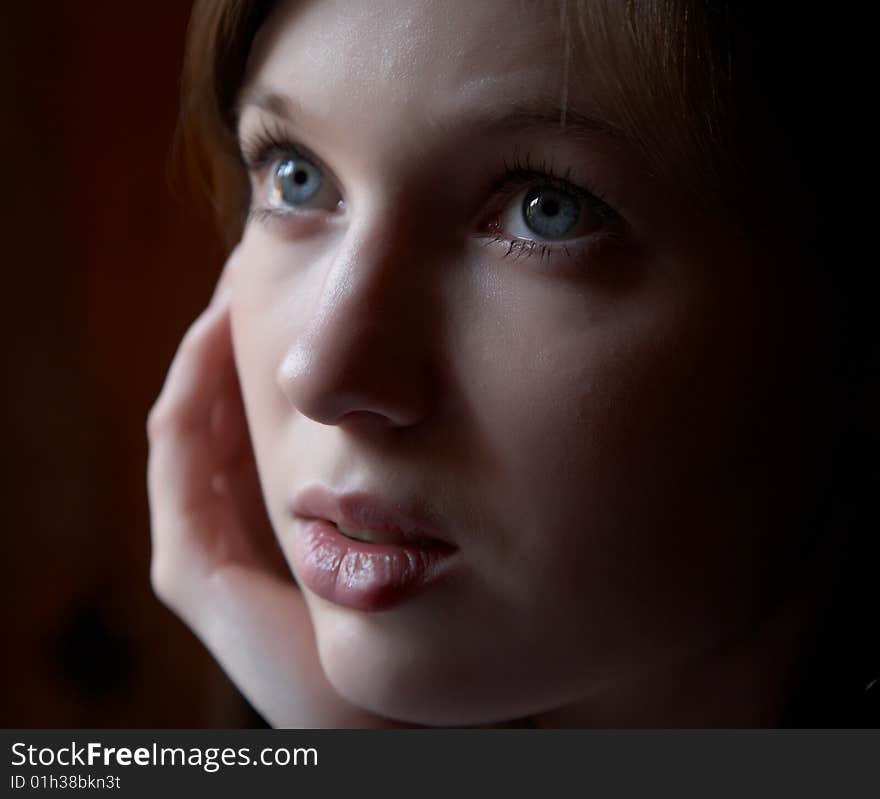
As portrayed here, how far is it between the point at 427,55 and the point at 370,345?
0.15 meters

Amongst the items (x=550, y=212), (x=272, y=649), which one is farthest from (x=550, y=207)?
(x=272, y=649)

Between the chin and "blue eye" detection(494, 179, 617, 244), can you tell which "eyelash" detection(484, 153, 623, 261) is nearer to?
"blue eye" detection(494, 179, 617, 244)

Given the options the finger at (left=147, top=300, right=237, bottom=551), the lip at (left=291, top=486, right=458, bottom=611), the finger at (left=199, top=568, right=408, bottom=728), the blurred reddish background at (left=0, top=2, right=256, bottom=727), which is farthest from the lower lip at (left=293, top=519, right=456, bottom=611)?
the blurred reddish background at (left=0, top=2, right=256, bottom=727)

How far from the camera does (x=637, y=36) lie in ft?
1.64

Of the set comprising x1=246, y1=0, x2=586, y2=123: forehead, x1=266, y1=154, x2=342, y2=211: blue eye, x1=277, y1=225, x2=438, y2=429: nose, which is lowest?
x1=277, y1=225, x2=438, y2=429: nose

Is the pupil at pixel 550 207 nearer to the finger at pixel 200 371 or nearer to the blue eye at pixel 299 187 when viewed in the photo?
the blue eye at pixel 299 187

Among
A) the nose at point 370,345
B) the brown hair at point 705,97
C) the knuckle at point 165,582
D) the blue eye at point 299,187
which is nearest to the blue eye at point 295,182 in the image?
the blue eye at point 299,187

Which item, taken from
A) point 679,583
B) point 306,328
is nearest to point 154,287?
point 306,328

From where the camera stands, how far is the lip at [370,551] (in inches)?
22.8

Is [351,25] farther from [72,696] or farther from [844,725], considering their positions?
[72,696]

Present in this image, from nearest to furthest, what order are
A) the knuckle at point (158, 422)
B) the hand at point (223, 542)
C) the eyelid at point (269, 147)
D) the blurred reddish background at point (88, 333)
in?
the eyelid at point (269, 147)
the hand at point (223, 542)
the knuckle at point (158, 422)
the blurred reddish background at point (88, 333)

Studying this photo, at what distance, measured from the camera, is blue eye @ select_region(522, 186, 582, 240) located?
56 centimetres

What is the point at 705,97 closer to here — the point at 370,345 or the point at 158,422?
the point at 370,345

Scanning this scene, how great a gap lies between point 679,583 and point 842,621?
0.15m
